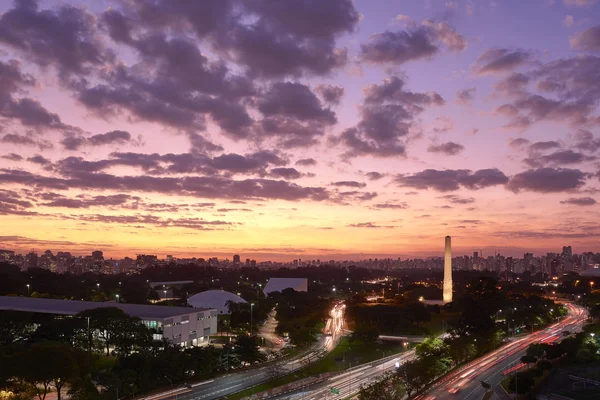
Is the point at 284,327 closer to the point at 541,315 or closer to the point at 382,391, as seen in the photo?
the point at 382,391

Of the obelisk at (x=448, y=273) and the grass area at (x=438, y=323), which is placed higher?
the obelisk at (x=448, y=273)

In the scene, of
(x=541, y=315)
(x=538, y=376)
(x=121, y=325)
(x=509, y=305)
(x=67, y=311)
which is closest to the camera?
(x=538, y=376)

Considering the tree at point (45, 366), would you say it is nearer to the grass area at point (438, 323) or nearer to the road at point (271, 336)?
the road at point (271, 336)

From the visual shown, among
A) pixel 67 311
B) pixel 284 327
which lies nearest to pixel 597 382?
pixel 284 327

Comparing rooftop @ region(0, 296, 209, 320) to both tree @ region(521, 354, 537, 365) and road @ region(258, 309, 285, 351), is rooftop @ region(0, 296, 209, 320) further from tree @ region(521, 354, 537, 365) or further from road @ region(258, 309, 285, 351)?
tree @ region(521, 354, 537, 365)

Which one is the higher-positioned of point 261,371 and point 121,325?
point 121,325

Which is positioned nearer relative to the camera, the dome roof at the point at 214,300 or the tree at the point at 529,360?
the tree at the point at 529,360

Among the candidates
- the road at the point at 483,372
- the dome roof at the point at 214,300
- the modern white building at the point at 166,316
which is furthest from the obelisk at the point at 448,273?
the modern white building at the point at 166,316

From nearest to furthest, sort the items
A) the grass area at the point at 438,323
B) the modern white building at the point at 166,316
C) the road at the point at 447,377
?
the road at the point at 447,377
the modern white building at the point at 166,316
the grass area at the point at 438,323
